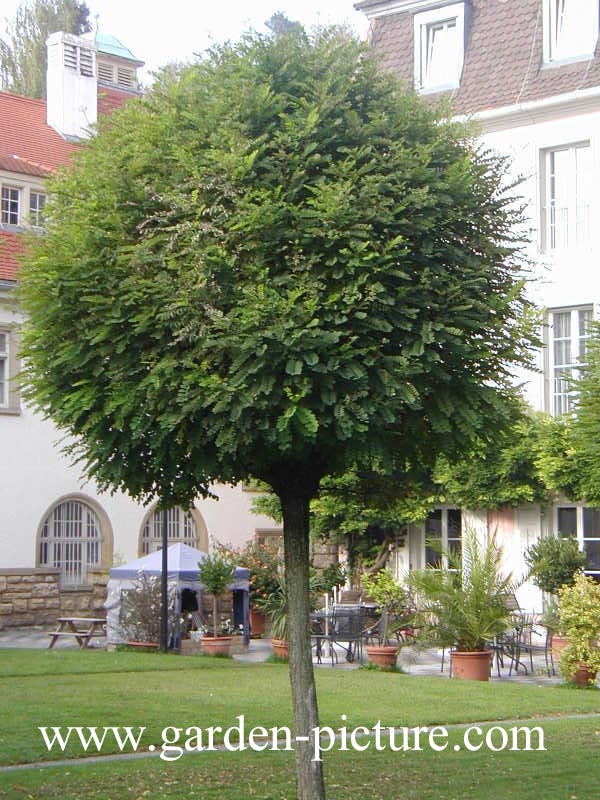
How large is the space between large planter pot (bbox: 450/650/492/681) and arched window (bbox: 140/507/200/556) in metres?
12.6

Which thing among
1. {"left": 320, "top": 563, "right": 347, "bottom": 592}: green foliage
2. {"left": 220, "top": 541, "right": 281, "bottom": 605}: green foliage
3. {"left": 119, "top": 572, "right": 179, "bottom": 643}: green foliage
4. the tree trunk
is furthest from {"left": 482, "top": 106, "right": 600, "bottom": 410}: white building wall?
the tree trunk

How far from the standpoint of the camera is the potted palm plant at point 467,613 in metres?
17.2

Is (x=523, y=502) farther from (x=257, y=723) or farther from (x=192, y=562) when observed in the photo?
(x=257, y=723)

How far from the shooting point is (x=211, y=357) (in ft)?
25.2

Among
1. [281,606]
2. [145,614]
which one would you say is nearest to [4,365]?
[145,614]

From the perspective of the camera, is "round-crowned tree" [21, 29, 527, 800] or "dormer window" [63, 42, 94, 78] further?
"dormer window" [63, 42, 94, 78]

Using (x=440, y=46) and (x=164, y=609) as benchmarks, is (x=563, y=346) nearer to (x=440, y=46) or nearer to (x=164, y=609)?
(x=440, y=46)

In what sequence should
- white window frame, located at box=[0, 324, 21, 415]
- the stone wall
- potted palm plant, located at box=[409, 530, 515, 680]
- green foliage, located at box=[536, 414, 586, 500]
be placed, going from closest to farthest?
1. potted palm plant, located at box=[409, 530, 515, 680]
2. green foliage, located at box=[536, 414, 586, 500]
3. the stone wall
4. white window frame, located at box=[0, 324, 21, 415]

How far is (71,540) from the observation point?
28.1 metres

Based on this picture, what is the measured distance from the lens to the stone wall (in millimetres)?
26469

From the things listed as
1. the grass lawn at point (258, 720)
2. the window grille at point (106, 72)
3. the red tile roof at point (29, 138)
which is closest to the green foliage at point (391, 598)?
the grass lawn at point (258, 720)

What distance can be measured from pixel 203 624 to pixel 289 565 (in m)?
14.3

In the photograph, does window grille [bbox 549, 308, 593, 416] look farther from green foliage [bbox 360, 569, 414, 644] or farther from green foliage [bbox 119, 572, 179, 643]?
green foliage [bbox 119, 572, 179, 643]

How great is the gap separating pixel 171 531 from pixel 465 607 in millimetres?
14105
